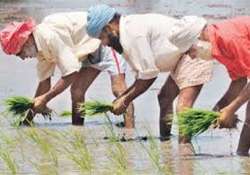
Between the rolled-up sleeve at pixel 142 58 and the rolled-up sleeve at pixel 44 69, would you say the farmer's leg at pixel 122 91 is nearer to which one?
the rolled-up sleeve at pixel 44 69

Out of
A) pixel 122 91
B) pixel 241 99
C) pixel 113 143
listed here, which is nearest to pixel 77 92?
pixel 122 91

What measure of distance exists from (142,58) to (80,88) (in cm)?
170

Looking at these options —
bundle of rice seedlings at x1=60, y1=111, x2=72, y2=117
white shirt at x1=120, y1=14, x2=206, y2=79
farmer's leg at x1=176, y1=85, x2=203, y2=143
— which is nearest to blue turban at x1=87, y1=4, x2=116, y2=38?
white shirt at x1=120, y1=14, x2=206, y2=79

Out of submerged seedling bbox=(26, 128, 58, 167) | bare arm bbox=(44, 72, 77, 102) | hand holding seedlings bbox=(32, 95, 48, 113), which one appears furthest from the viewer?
→ hand holding seedlings bbox=(32, 95, 48, 113)

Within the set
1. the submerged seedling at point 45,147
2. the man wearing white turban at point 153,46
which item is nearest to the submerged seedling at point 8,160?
the submerged seedling at point 45,147

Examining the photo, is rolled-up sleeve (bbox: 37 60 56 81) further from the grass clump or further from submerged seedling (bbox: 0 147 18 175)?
submerged seedling (bbox: 0 147 18 175)

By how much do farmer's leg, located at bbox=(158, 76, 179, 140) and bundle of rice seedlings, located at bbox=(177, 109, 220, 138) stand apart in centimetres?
81

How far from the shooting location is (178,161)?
26.1ft

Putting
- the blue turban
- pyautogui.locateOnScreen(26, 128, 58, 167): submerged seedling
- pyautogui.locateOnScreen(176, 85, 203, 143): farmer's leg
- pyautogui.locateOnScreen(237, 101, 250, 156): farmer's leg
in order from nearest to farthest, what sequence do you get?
pyautogui.locateOnScreen(26, 128, 58, 167): submerged seedling < pyautogui.locateOnScreen(237, 101, 250, 156): farmer's leg < the blue turban < pyautogui.locateOnScreen(176, 85, 203, 143): farmer's leg

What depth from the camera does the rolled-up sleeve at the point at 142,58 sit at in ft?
26.6

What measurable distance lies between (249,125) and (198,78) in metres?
0.57

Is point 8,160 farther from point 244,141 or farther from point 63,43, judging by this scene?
point 63,43

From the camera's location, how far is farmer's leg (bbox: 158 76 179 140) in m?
8.80

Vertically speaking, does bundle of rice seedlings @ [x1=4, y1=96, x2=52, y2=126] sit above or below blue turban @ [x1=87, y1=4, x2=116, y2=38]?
→ below
